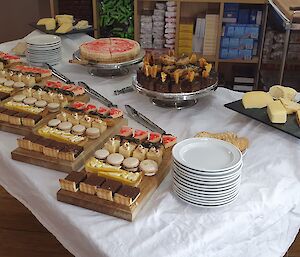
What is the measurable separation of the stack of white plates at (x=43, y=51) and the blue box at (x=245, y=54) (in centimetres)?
147

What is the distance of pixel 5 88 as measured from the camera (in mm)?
1443

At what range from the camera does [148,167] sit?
0.99 m

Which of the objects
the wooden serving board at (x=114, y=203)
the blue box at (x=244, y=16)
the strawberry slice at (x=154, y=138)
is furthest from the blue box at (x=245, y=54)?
the wooden serving board at (x=114, y=203)

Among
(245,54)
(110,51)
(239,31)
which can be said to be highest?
(110,51)

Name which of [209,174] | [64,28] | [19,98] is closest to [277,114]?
[209,174]

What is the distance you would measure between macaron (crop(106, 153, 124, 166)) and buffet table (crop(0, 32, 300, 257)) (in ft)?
0.37

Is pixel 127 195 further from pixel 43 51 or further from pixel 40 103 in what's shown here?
pixel 43 51

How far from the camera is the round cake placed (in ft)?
5.28

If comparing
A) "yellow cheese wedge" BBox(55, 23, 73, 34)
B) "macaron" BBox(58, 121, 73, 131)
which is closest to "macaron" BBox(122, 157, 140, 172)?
"macaron" BBox(58, 121, 73, 131)

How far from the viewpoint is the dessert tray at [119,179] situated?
0.90 metres

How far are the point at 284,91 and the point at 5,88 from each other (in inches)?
36.2

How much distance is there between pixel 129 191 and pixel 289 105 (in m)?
0.61

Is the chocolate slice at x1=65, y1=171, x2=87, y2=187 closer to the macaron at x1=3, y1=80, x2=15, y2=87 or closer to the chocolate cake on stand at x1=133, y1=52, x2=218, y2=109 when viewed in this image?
the chocolate cake on stand at x1=133, y1=52, x2=218, y2=109

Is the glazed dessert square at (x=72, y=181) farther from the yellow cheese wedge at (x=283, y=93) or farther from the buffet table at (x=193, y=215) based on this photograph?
the yellow cheese wedge at (x=283, y=93)
